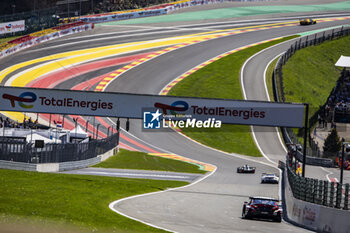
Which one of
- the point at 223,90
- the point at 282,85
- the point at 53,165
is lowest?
the point at 53,165

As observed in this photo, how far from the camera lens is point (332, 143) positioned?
2388 inches

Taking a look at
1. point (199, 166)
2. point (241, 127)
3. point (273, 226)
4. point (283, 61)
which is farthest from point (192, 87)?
point (273, 226)

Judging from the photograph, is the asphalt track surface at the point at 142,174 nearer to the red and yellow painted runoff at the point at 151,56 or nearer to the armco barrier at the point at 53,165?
the armco barrier at the point at 53,165

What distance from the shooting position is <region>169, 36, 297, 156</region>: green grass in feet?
220

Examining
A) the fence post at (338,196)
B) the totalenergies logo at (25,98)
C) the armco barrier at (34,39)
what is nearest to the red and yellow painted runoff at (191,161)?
the totalenergies logo at (25,98)

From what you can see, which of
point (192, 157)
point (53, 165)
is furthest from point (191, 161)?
point (53, 165)

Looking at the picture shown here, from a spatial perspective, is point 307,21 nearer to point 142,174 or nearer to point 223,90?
point 223,90

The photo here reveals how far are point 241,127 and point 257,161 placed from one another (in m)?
11.8

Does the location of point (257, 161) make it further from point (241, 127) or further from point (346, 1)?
point (346, 1)

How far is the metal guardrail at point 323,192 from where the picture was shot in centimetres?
2333

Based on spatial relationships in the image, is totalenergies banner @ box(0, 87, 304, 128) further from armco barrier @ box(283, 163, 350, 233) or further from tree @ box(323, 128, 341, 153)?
tree @ box(323, 128, 341, 153)

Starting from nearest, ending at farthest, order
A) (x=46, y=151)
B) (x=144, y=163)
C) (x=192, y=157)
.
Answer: (x=46, y=151), (x=144, y=163), (x=192, y=157)

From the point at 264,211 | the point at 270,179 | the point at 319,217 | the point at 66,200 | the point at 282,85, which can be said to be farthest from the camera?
the point at 282,85

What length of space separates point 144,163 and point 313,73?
40733mm
